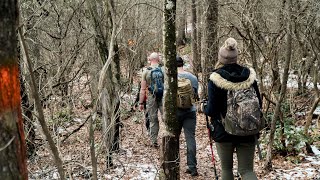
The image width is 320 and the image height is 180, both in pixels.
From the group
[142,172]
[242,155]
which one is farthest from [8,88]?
[142,172]

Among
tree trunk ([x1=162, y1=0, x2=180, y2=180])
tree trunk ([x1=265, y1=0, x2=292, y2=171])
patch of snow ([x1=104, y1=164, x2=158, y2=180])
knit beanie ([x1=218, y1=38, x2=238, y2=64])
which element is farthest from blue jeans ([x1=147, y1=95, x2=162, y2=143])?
knit beanie ([x1=218, y1=38, x2=238, y2=64])

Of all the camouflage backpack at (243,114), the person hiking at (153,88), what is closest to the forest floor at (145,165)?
the person hiking at (153,88)

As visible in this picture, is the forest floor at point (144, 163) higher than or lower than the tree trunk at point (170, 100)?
lower

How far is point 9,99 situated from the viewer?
6.36 ft

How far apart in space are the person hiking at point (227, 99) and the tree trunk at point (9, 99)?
8.40 feet

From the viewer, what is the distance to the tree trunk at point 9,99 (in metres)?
1.89

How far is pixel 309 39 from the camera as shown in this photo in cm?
734

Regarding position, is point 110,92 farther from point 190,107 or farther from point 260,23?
point 260,23

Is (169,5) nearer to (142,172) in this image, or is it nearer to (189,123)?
(189,123)

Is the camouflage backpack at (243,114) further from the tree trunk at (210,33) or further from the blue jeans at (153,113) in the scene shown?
the tree trunk at (210,33)

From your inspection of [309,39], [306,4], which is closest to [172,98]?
[309,39]

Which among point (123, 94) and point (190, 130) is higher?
point (123, 94)

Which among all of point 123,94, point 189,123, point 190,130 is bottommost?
point 190,130

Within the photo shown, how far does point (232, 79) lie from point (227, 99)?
0.22 metres
